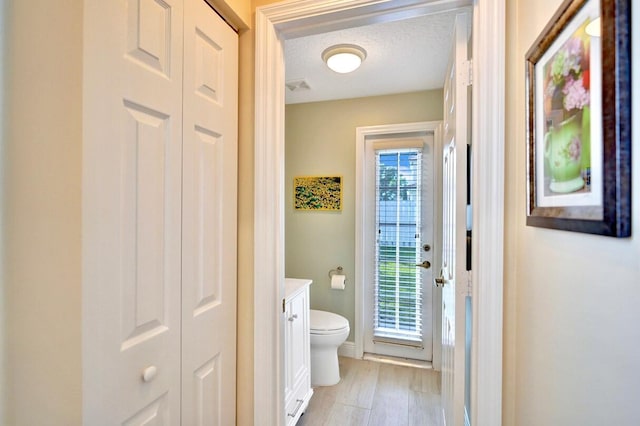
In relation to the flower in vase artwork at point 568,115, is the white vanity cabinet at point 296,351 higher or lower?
lower

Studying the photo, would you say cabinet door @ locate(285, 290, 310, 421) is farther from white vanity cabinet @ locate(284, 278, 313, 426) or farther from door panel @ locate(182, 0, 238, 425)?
door panel @ locate(182, 0, 238, 425)

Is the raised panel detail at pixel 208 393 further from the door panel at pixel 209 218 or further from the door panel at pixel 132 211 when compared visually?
the door panel at pixel 132 211

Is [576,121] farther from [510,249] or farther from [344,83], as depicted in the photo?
[344,83]

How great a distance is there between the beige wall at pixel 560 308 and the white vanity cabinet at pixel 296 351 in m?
1.10

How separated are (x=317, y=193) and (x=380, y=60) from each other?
4.25 feet

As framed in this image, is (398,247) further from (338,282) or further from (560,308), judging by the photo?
(560,308)

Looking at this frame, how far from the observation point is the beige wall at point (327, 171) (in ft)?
9.27

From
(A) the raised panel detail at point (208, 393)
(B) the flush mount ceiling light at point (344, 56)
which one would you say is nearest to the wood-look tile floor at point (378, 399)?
(A) the raised panel detail at point (208, 393)

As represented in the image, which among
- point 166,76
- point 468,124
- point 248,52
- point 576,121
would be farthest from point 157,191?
point 468,124

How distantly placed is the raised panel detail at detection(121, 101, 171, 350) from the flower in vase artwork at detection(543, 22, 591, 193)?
1.00m

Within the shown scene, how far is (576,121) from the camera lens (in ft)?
1.97

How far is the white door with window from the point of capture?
270 centimetres

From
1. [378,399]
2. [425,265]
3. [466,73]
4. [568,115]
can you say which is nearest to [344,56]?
[466,73]

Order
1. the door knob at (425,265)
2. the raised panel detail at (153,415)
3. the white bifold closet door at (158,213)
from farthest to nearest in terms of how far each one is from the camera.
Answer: the door knob at (425,265)
the raised panel detail at (153,415)
the white bifold closet door at (158,213)
